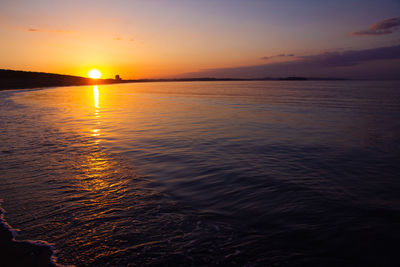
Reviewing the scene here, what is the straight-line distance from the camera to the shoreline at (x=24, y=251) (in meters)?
3.51

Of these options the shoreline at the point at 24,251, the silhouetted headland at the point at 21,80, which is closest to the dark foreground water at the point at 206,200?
the shoreline at the point at 24,251

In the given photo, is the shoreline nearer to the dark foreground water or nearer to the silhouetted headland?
the dark foreground water

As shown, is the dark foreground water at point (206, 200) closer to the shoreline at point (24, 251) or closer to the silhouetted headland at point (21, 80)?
the shoreline at point (24, 251)

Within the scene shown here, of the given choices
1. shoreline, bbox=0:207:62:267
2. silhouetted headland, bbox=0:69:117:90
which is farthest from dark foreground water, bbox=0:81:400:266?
silhouetted headland, bbox=0:69:117:90

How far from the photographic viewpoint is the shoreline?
351cm

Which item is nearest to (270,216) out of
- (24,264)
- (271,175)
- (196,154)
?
(271,175)

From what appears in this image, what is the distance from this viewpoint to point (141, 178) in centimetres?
696

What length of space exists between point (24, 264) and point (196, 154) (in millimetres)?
6454

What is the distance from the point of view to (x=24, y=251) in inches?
148

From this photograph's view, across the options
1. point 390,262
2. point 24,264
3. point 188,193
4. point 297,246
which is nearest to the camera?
point 24,264

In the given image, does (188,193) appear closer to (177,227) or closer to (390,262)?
(177,227)

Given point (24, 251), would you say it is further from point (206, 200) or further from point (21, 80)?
point (21, 80)

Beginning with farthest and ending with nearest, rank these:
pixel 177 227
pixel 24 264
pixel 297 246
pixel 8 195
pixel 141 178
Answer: pixel 141 178 < pixel 8 195 < pixel 177 227 < pixel 297 246 < pixel 24 264

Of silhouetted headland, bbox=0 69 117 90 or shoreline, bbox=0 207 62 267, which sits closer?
shoreline, bbox=0 207 62 267
